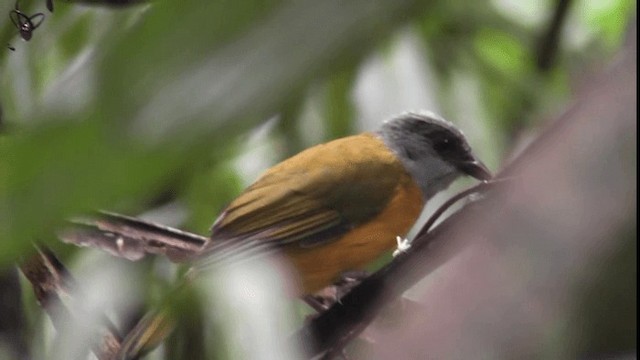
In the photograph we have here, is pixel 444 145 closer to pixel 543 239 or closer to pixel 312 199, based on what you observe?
pixel 312 199

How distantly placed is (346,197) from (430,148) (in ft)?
0.35

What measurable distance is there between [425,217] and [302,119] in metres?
0.19

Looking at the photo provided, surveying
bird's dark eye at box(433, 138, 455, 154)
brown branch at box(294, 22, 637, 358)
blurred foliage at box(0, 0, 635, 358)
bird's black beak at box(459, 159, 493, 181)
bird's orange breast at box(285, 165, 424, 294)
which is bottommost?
bird's orange breast at box(285, 165, 424, 294)

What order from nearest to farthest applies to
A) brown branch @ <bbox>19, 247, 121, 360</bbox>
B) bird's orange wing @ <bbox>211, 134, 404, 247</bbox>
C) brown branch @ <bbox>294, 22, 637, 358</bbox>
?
brown branch @ <bbox>294, 22, 637, 358</bbox> → brown branch @ <bbox>19, 247, 121, 360</bbox> → bird's orange wing @ <bbox>211, 134, 404, 247</bbox>

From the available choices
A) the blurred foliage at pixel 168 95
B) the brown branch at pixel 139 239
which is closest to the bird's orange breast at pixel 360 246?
the brown branch at pixel 139 239

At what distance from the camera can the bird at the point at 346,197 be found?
879 mm

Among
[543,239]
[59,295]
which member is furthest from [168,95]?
[59,295]

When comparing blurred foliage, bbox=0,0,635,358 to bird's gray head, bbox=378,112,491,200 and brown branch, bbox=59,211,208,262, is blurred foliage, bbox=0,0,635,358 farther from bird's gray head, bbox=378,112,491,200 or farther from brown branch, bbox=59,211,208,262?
bird's gray head, bbox=378,112,491,200

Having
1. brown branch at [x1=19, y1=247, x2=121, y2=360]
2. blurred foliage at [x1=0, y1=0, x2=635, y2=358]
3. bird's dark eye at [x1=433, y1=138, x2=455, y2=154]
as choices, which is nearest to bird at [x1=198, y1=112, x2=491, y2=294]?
bird's dark eye at [x1=433, y1=138, x2=455, y2=154]

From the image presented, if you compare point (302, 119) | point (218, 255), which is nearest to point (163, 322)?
point (218, 255)

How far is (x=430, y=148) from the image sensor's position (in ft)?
3.26

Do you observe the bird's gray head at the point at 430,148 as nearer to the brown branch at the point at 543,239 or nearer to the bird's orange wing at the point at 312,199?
the bird's orange wing at the point at 312,199

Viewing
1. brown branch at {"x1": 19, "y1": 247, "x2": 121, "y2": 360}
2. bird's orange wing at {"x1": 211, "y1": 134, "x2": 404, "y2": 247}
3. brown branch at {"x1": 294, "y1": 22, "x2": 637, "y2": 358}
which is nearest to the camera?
brown branch at {"x1": 294, "y1": 22, "x2": 637, "y2": 358}

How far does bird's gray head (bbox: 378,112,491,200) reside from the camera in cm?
94
